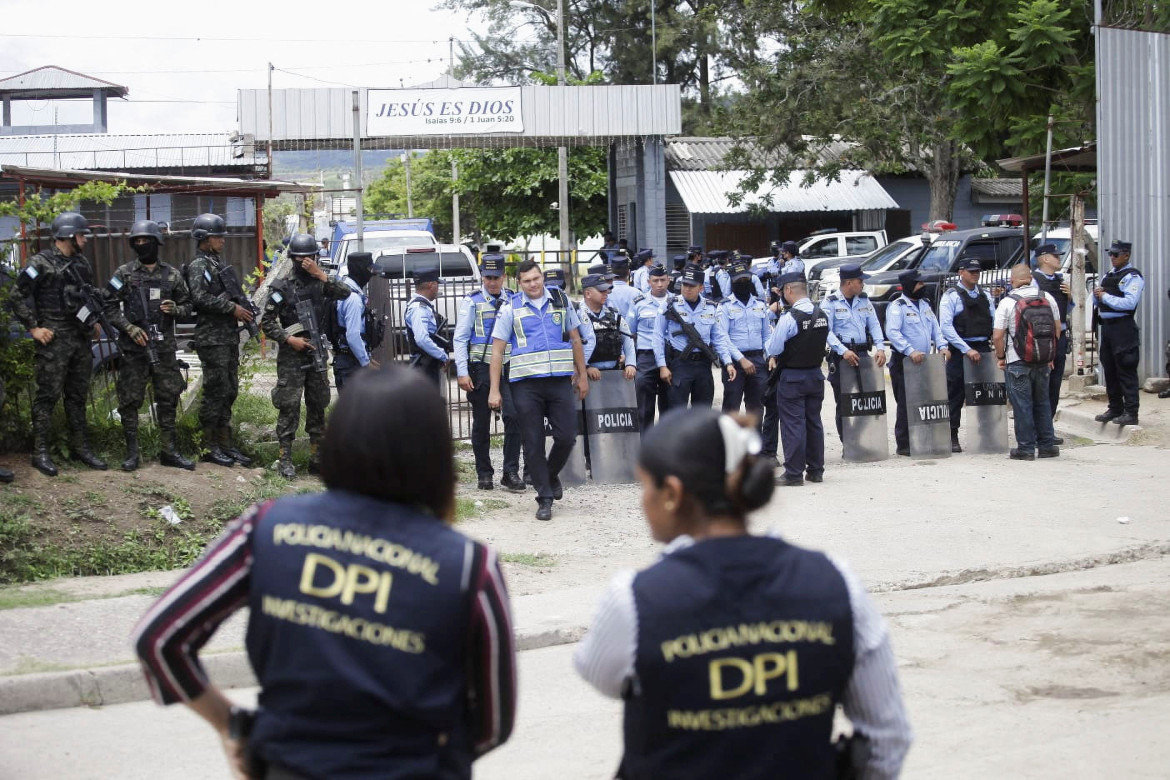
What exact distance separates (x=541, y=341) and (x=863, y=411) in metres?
3.86

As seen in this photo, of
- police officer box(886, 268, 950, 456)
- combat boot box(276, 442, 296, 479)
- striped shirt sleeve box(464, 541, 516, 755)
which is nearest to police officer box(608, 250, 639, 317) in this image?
police officer box(886, 268, 950, 456)

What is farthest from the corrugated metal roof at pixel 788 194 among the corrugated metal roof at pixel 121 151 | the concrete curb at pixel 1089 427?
the concrete curb at pixel 1089 427

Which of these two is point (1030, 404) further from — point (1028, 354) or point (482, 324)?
point (482, 324)

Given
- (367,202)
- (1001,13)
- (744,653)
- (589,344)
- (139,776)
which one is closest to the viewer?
(744,653)

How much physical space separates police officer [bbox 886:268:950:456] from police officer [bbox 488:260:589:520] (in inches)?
150

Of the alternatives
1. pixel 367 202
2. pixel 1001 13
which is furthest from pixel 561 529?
pixel 367 202

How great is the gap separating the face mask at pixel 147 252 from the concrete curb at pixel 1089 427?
9.34 m

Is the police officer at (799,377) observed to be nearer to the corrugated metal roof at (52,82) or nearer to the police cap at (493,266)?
the police cap at (493,266)

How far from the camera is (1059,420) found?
1438 cm

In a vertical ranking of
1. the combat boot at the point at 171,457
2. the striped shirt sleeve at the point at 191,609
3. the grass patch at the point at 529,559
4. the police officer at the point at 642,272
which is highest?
the police officer at the point at 642,272

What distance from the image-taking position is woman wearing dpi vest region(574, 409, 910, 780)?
2.33 metres

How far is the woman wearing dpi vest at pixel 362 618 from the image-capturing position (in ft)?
7.36

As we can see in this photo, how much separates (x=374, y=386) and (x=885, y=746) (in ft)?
3.89

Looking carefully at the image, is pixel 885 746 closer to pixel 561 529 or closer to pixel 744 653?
pixel 744 653
